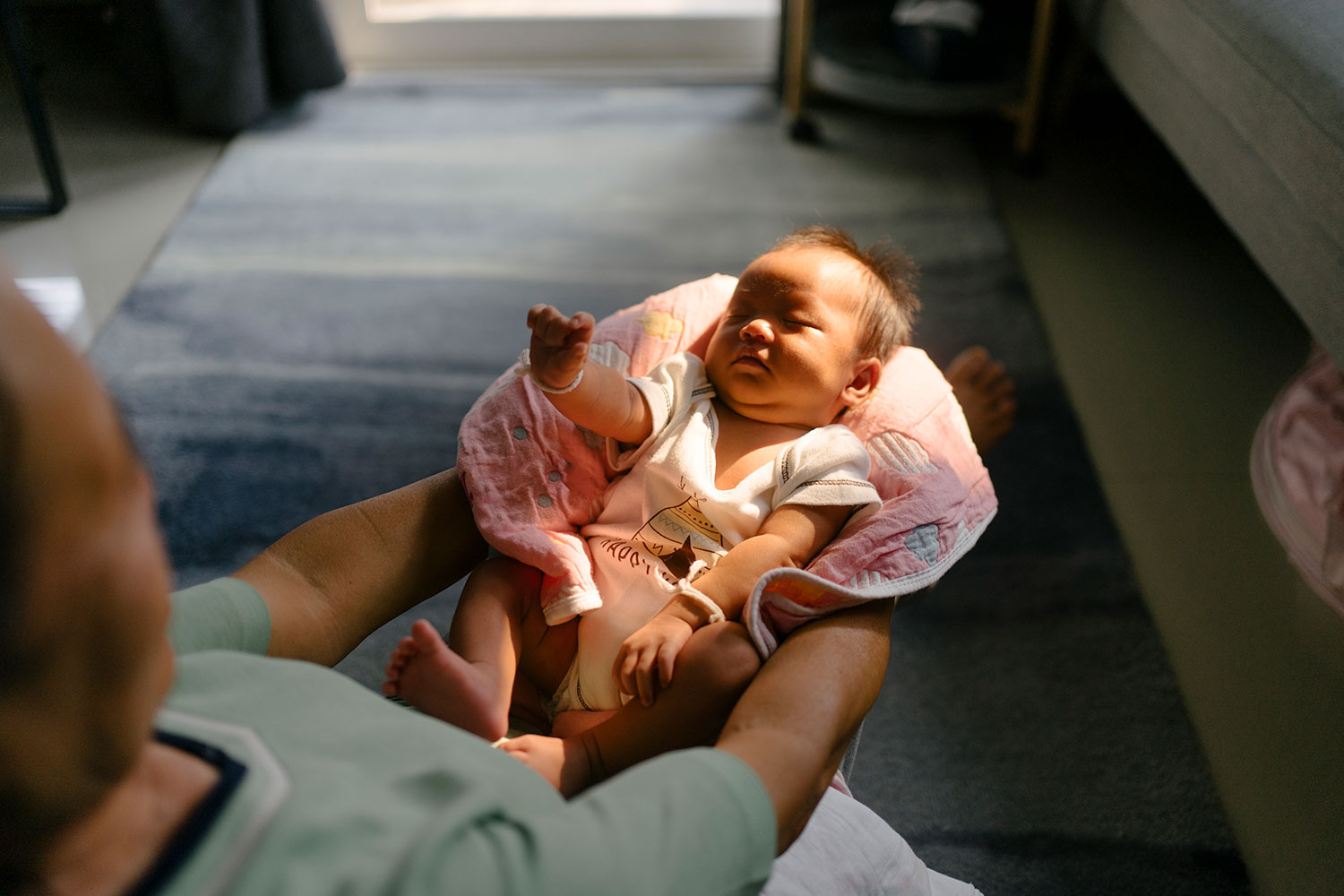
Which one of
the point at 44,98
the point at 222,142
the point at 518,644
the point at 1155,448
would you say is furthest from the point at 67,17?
the point at 1155,448

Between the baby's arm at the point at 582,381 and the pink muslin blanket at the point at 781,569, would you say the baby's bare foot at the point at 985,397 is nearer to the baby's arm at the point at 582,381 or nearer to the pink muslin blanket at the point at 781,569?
the pink muslin blanket at the point at 781,569

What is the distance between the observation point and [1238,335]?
1.87 metres

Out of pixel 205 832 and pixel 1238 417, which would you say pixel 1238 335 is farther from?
pixel 205 832

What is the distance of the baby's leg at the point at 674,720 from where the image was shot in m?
0.79

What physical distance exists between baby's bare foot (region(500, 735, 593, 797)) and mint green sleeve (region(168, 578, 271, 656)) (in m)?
0.21

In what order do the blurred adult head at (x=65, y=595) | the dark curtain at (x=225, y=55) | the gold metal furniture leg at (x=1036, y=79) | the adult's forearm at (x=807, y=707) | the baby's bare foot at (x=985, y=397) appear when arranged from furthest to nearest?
the dark curtain at (x=225, y=55) → the gold metal furniture leg at (x=1036, y=79) → the baby's bare foot at (x=985, y=397) → the adult's forearm at (x=807, y=707) → the blurred adult head at (x=65, y=595)

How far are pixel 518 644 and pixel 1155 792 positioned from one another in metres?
0.76

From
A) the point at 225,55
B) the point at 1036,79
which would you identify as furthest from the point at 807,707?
the point at 225,55

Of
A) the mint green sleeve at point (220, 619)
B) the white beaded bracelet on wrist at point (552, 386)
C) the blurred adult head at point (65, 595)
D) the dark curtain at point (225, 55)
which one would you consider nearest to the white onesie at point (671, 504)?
the white beaded bracelet on wrist at point (552, 386)

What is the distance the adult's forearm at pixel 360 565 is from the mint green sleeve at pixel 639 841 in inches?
13.4

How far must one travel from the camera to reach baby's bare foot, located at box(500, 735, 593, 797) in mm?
794

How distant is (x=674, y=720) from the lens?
797mm

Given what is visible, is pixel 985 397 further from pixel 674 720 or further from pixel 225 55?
pixel 225 55

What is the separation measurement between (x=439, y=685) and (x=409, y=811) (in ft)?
0.84
